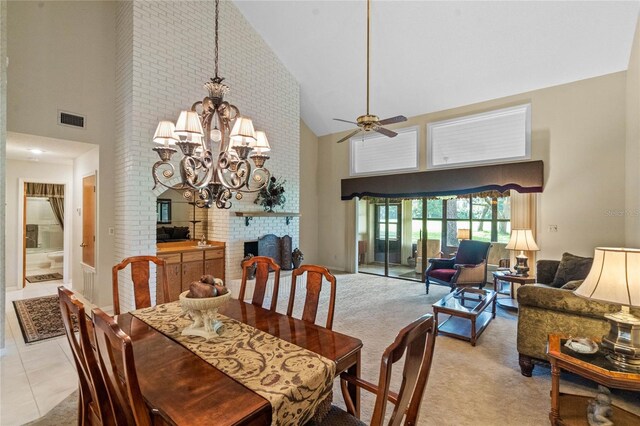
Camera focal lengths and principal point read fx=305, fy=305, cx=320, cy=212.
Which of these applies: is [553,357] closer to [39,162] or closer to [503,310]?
[503,310]

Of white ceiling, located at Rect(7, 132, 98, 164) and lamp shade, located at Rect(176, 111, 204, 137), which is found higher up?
white ceiling, located at Rect(7, 132, 98, 164)

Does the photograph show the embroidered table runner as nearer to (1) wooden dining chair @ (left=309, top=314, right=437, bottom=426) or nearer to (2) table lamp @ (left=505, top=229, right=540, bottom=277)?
(1) wooden dining chair @ (left=309, top=314, right=437, bottom=426)

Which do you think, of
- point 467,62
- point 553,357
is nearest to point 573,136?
point 467,62

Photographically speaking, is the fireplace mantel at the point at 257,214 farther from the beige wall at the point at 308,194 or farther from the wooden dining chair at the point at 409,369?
the wooden dining chair at the point at 409,369

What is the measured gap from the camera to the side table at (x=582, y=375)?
178cm

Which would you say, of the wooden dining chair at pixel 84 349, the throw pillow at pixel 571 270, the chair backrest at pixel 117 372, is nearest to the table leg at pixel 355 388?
the chair backrest at pixel 117 372

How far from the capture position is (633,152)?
386 cm

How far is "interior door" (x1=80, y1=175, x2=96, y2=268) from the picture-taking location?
4.83 m

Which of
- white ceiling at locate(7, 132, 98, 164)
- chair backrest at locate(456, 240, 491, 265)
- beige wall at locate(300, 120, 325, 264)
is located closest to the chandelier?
white ceiling at locate(7, 132, 98, 164)

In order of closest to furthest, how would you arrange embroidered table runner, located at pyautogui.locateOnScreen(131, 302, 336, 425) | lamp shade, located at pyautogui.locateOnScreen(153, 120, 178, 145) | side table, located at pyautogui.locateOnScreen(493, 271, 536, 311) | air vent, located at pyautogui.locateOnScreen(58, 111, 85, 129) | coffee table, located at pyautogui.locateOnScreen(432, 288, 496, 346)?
1. embroidered table runner, located at pyautogui.locateOnScreen(131, 302, 336, 425)
2. lamp shade, located at pyautogui.locateOnScreen(153, 120, 178, 145)
3. coffee table, located at pyautogui.locateOnScreen(432, 288, 496, 346)
4. air vent, located at pyautogui.locateOnScreen(58, 111, 85, 129)
5. side table, located at pyautogui.locateOnScreen(493, 271, 536, 311)

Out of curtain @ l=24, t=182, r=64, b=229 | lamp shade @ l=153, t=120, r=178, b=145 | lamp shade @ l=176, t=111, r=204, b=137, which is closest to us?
lamp shade @ l=176, t=111, r=204, b=137

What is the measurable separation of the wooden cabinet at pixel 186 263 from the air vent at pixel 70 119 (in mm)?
2139

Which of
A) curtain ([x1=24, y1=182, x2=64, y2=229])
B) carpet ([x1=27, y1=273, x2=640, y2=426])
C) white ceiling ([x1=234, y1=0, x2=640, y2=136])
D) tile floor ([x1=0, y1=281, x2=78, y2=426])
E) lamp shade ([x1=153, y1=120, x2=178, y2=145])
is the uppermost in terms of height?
white ceiling ([x1=234, y1=0, x2=640, y2=136])

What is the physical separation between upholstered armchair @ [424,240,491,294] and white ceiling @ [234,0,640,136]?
2727mm
